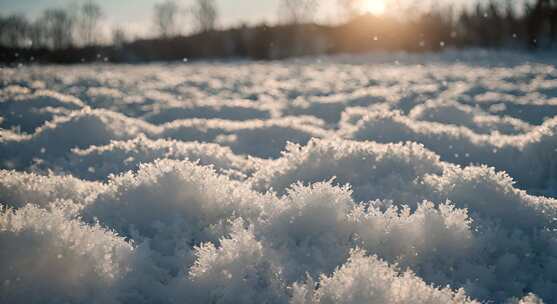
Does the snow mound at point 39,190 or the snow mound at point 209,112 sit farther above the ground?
the snow mound at point 39,190

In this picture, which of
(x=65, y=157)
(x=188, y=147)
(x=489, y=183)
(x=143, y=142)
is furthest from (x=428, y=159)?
(x=65, y=157)

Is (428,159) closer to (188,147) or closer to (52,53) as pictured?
(188,147)

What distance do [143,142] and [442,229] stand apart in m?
3.88

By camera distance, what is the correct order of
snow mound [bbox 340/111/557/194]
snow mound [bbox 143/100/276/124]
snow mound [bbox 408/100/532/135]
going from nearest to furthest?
1. snow mound [bbox 340/111/557/194]
2. snow mound [bbox 408/100/532/135]
3. snow mound [bbox 143/100/276/124]

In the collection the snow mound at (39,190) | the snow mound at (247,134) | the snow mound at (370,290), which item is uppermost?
the snow mound at (39,190)

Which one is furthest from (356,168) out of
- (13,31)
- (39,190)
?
(13,31)

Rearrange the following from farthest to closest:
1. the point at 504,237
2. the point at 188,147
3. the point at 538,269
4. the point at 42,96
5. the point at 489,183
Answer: the point at 42,96 < the point at 188,147 < the point at 489,183 < the point at 504,237 < the point at 538,269

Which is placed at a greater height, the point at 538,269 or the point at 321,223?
the point at 321,223

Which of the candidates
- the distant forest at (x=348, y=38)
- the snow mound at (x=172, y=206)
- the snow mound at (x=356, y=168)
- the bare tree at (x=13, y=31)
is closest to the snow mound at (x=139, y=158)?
the snow mound at (x=356, y=168)

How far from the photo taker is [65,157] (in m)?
6.31

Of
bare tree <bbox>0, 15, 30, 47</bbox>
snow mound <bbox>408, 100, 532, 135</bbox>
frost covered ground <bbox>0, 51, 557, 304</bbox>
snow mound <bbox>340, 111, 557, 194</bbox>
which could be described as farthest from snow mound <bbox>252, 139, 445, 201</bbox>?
bare tree <bbox>0, 15, 30, 47</bbox>

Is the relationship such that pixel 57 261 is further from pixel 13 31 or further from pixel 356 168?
pixel 13 31

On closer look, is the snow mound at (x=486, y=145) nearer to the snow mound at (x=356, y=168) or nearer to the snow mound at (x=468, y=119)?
the snow mound at (x=356, y=168)

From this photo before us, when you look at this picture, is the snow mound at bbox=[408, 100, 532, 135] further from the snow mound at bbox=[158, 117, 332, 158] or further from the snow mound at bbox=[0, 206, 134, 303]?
the snow mound at bbox=[0, 206, 134, 303]
